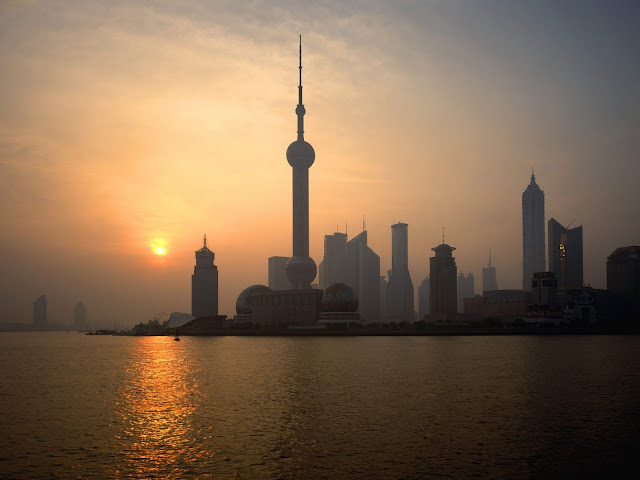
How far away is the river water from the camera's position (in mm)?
40344

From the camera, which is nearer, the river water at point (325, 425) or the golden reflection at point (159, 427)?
the river water at point (325, 425)

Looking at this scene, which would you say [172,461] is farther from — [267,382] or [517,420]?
[267,382]

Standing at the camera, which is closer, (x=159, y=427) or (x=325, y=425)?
(x=325, y=425)

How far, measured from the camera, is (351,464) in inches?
1604

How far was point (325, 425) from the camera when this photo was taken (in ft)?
179

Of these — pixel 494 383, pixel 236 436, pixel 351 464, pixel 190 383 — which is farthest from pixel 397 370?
pixel 351 464

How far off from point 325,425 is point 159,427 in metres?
A: 14.6

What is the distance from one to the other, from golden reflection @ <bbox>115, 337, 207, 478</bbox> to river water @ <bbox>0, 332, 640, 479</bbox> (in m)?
0.14

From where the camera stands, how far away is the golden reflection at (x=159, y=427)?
41.2 m

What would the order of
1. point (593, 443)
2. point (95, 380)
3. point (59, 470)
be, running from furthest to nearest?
1. point (95, 380)
2. point (593, 443)
3. point (59, 470)

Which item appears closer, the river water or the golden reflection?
the river water

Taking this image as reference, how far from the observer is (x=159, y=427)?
54.6 m

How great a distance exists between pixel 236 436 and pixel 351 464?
42.9 feet

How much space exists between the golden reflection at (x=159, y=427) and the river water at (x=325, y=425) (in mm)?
144
